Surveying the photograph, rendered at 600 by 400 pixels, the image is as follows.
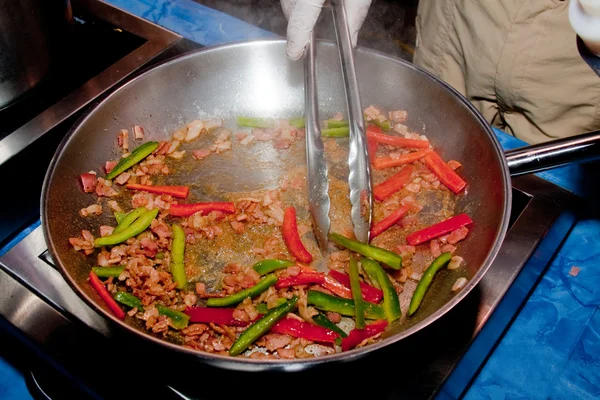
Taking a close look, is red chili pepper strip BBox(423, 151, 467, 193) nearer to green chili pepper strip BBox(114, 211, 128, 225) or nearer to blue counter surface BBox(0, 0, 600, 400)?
blue counter surface BBox(0, 0, 600, 400)

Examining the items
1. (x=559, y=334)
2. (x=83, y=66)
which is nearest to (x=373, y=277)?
(x=559, y=334)

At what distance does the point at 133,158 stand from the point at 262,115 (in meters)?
0.65

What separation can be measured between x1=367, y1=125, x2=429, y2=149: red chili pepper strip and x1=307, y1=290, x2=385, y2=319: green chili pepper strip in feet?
2.74

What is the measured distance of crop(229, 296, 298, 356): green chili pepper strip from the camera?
158cm

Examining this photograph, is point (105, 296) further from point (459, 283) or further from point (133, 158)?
point (459, 283)

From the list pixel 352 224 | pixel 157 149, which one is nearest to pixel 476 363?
pixel 352 224

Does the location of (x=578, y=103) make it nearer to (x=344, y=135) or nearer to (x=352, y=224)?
(x=344, y=135)

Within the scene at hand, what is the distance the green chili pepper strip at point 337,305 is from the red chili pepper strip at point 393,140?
2.74 feet

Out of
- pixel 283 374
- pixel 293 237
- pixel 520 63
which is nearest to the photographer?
pixel 283 374

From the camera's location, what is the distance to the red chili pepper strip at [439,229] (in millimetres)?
1878

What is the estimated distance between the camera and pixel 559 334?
1.92 metres

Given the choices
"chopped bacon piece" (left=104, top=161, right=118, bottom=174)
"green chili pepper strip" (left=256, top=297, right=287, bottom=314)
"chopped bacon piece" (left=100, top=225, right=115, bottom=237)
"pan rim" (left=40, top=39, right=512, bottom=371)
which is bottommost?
"green chili pepper strip" (left=256, top=297, right=287, bottom=314)

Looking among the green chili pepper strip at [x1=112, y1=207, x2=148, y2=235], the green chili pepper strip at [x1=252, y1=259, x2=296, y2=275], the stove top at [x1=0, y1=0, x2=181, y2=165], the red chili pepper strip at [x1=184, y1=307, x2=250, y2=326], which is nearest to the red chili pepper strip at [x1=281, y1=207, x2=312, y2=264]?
the green chili pepper strip at [x1=252, y1=259, x2=296, y2=275]

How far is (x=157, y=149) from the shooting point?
221 cm
